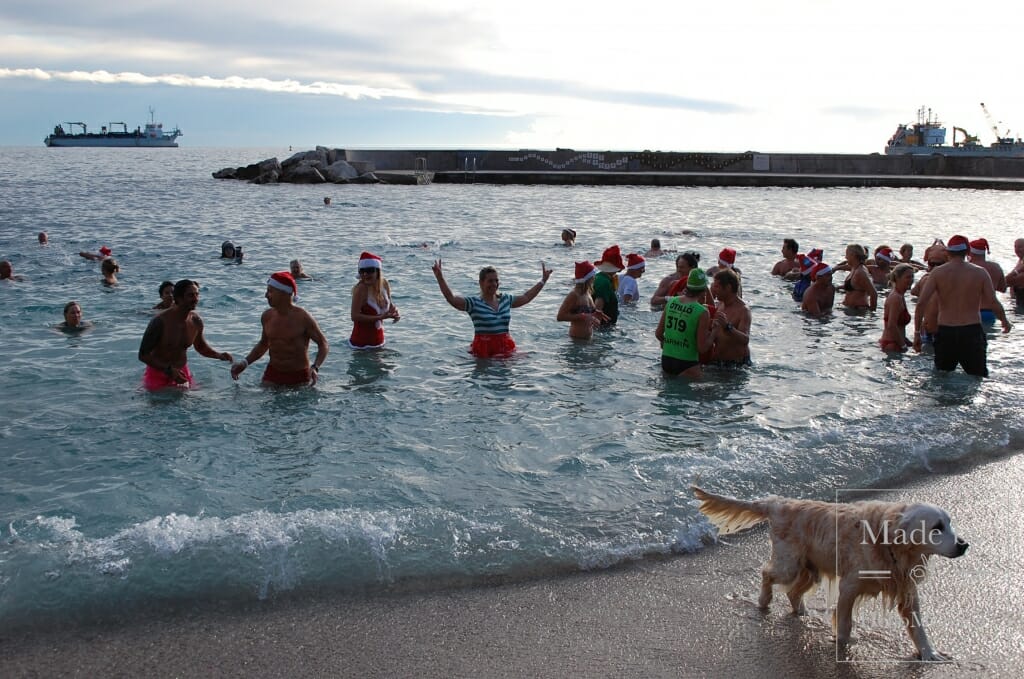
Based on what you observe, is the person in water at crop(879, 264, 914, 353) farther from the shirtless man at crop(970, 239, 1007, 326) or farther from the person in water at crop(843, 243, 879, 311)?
the person in water at crop(843, 243, 879, 311)

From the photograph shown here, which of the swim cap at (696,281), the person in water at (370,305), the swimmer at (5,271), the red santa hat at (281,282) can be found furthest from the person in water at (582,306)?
the swimmer at (5,271)

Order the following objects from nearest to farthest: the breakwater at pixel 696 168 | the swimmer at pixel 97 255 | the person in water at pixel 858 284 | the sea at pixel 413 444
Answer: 1. the sea at pixel 413 444
2. the person in water at pixel 858 284
3. the swimmer at pixel 97 255
4. the breakwater at pixel 696 168

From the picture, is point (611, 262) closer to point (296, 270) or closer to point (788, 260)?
point (296, 270)

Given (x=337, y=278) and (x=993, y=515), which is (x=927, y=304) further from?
(x=337, y=278)

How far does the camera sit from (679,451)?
7.41 metres

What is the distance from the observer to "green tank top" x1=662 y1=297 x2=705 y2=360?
360 inches

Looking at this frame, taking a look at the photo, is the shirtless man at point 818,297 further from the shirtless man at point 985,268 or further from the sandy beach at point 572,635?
the sandy beach at point 572,635

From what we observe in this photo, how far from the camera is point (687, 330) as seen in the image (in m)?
9.34

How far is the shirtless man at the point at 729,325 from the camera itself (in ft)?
30.0

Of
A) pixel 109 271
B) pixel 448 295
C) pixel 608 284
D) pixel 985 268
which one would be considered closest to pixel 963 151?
pixel 985 268

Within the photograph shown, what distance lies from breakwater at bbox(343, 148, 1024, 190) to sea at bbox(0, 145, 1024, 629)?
41.1m

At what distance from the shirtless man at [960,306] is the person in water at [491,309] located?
434cm

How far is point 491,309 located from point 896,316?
527cm

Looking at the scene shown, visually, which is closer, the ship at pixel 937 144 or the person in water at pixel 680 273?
the person in water at pixel 680 273
